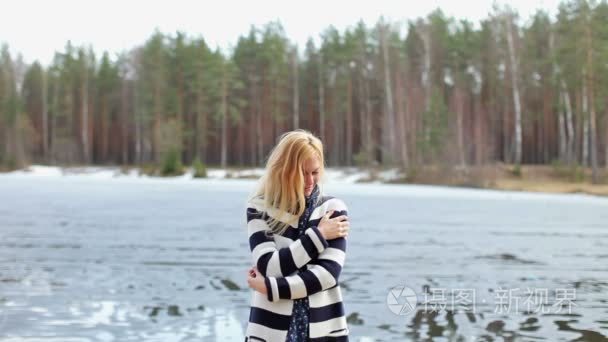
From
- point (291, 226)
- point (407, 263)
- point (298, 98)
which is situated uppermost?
point (298, 98)

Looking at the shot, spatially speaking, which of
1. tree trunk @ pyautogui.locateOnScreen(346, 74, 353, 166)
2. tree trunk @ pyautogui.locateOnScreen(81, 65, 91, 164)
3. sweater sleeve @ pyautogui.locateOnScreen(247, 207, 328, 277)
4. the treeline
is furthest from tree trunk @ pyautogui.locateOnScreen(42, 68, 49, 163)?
sweater sleeve @ pyautogui.locateOnScreen(247, 207, 328, 277)

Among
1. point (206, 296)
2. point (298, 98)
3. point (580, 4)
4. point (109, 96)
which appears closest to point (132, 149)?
point (109, 96)

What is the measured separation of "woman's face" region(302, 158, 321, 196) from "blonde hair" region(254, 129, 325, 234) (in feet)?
0.05

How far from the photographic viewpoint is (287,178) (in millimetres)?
2193

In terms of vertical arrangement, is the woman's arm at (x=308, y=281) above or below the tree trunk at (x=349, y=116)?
below

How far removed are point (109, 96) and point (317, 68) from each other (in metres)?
19.3

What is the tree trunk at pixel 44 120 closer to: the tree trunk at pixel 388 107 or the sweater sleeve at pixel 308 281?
the tree trunk at pixel 388 107

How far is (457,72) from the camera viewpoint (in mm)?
47094

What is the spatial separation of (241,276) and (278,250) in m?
5.61

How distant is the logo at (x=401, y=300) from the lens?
6.12 m

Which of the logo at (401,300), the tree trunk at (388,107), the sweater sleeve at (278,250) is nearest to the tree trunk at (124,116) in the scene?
the tree trunk at (388,107)

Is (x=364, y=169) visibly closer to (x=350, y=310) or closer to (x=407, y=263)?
(x=407, y=263)

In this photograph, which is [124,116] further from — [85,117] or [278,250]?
[278,250]

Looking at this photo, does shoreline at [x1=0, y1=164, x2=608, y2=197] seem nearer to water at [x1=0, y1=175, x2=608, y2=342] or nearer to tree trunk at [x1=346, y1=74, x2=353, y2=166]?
tree trunk at [x1=346, y1=74, x2=353, y2=166]
